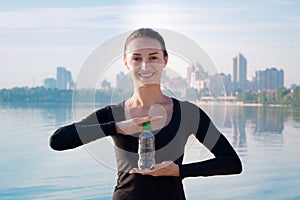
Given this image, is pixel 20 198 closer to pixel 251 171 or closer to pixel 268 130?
pixel 251 171

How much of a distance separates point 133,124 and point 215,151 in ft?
0.63


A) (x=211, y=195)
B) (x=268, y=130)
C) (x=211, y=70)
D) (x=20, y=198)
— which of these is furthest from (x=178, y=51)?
(x=268, y=130)

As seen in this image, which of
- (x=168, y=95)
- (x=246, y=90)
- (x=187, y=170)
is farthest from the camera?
(x=246, y=90)

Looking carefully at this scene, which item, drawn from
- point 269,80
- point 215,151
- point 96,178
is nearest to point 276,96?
point 269,80

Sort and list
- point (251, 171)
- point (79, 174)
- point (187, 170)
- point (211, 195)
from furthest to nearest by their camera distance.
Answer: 1. point (251, 171)
2. point (79, 174)
3. point (211, 195)
4. point (187, 170)

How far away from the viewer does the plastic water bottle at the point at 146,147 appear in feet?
3.66

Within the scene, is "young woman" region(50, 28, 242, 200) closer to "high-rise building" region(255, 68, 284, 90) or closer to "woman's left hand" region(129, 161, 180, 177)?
"woman's left hand" region(129, 161, 180, 177)

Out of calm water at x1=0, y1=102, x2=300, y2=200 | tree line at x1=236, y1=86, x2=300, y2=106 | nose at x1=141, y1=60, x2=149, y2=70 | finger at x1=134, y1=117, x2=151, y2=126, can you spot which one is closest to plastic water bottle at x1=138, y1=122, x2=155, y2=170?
finger at x1=134, y1=117, x2=151, y2=126

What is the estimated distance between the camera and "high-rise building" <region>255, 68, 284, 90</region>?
32.2 m

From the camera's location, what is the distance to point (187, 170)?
113 cm

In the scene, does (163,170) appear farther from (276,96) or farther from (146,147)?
(276,96)

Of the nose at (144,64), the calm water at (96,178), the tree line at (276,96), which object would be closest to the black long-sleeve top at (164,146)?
the nose at (144,64)

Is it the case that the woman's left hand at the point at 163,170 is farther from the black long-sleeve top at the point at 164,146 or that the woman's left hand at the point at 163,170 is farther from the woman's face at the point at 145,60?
the woman's face at the point at 145,60

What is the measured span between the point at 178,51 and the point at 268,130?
1900 cm
